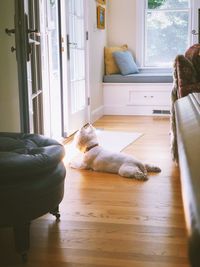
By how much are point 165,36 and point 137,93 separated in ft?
3.84

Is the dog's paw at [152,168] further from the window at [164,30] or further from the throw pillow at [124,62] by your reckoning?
the window at [164,30]

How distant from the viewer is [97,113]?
554cm

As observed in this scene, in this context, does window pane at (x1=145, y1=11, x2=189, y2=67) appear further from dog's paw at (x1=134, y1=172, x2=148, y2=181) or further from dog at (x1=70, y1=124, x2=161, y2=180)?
dog's paw at (x1=134, y1=172, x2=148, y2=181)

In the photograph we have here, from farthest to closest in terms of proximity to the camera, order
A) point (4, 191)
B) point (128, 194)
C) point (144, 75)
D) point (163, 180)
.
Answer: point (144, 75) < point (163, 180) < point (128, 194) < point (4, 191)

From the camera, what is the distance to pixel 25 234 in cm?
163

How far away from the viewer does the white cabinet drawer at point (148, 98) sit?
5.73 metres

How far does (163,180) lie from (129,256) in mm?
1165

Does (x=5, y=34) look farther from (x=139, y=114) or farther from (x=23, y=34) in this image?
(x=139, y=114)

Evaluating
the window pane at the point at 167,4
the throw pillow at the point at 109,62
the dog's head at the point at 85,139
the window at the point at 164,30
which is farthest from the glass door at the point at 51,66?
the window pane at the point at 167,4

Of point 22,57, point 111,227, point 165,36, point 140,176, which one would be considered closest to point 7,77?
point 22,57

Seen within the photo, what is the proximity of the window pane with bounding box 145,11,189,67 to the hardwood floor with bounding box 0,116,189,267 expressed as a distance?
3.62 metres

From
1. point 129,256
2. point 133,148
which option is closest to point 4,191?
point 129,256

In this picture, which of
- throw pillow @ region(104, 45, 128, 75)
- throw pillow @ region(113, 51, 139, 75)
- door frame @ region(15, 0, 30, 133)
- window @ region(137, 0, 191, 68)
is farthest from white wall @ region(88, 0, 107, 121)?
door frame @ region(15, 0, 30, 133)

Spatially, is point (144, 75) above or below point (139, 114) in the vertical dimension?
above
